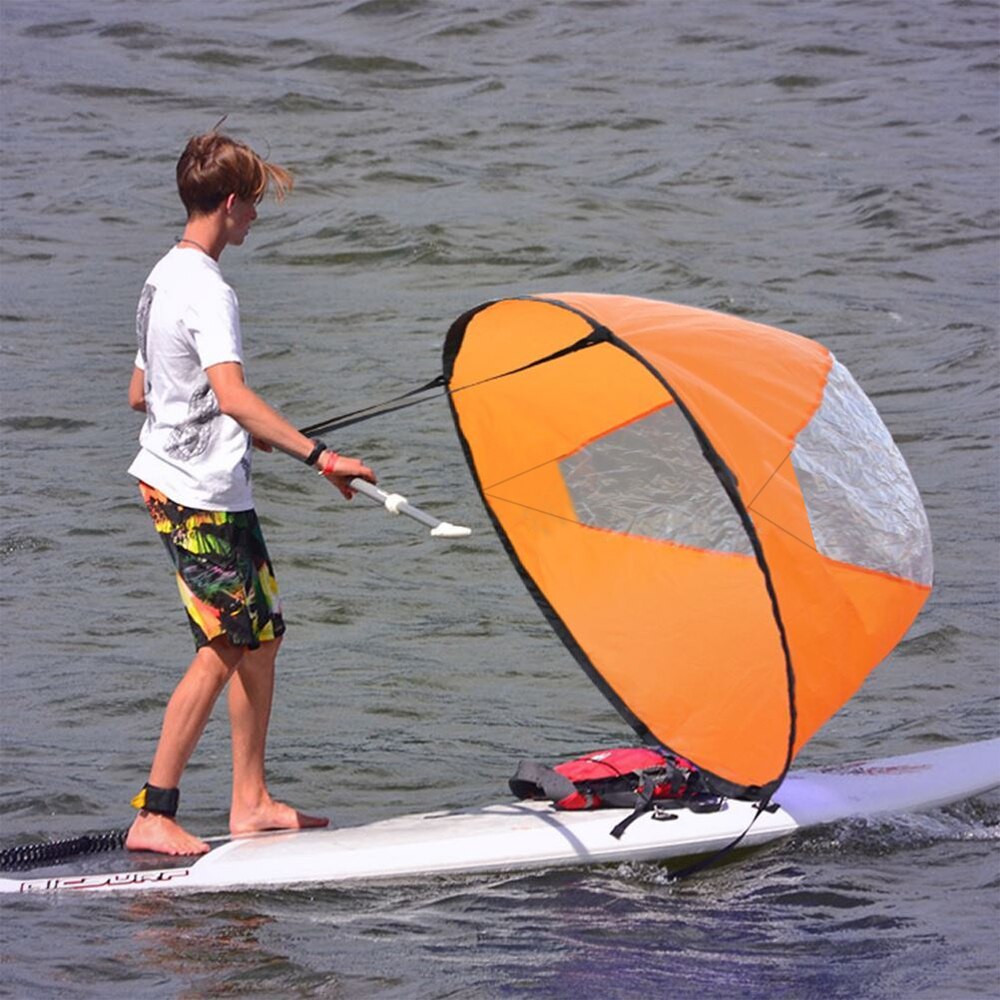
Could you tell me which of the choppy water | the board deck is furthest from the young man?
the choppy water

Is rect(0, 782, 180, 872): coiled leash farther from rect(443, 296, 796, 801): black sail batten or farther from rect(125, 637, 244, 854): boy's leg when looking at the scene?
rect(443, 296, 796, 801): black sail batten

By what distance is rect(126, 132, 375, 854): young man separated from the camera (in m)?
4.75

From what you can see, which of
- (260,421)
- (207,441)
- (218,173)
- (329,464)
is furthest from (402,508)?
(218,173)

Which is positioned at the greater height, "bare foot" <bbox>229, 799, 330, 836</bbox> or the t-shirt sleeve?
the t-shirt sleeve

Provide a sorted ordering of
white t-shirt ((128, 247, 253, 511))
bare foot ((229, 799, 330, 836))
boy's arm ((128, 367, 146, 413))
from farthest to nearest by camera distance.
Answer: bare foot ((229, 799, 330, 836)), boy's arm ((128, 367, 146, 413)), white t-shirt ((128, 247, 253, 511))

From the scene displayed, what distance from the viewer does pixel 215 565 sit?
16.2 feet

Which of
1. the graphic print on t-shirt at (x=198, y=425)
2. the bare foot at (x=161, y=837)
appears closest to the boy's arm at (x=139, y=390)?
the graphic print on t-shirt at (x=198, y=425)

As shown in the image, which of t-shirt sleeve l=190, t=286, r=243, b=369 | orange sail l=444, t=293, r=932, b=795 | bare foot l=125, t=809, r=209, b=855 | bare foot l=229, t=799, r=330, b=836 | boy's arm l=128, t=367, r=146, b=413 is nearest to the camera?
t-shirt sleeve l=190, t=286, r=243, b=369

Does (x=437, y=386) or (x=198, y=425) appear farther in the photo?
(x=437, y=386)

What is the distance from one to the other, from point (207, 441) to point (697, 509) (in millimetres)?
1880

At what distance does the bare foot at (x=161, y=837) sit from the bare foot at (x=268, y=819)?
18cm

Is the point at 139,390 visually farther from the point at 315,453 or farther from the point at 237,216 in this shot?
the point at 315,453

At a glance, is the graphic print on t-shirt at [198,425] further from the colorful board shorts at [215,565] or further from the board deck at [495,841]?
the board deck at [495,841]

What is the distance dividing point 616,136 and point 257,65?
16.0 ft
